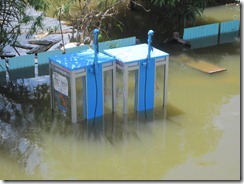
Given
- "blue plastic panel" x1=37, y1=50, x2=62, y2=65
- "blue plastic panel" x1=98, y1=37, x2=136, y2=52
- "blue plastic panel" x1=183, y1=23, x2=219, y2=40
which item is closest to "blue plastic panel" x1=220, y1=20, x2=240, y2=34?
"blue plastic panel" x1=183, y1=23, x2=219, y2=40

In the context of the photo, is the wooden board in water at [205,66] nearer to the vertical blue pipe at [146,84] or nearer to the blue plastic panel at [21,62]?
the vertical blue pipe at [146,84]

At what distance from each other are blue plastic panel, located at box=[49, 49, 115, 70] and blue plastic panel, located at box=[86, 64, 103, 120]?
113mm

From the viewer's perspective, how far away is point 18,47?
9438mm

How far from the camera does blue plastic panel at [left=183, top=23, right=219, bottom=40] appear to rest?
10.0 metres

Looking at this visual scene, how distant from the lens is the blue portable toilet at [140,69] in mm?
6344

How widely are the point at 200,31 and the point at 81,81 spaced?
4.50m

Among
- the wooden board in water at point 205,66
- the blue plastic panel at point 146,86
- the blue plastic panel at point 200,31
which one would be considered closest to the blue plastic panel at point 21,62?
the blue plastic panel at point 146,86

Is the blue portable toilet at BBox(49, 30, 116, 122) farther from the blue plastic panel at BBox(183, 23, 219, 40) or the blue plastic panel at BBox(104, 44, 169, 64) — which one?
the blue plastic panel at BBox(183, 23, 219, 40)

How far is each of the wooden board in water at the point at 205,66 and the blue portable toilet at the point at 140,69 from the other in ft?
5.64

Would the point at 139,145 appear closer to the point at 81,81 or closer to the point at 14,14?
the point at 81,81

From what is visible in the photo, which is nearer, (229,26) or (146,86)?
(146,86)

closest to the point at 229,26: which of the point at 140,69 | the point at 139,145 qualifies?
the point at 140,69

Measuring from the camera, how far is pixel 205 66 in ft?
28.0

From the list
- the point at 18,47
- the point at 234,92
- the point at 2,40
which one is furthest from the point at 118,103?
the point at 18,47
